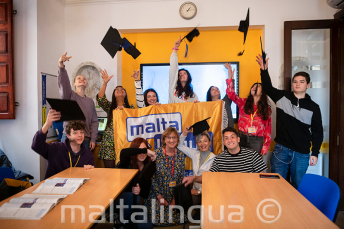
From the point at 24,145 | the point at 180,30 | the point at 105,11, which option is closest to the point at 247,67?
the point at 180,30

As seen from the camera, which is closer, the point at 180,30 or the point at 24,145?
the point at 24,145

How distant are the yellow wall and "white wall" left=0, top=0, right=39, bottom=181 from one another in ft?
4.62

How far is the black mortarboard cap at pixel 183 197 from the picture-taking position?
2051 millimetres

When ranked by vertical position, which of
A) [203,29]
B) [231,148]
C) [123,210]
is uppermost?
[203,29]

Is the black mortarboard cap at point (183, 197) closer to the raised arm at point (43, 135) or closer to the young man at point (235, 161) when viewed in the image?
the young man at point (235, 161)

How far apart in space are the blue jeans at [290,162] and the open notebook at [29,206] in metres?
2.32

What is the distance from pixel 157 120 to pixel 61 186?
152cm

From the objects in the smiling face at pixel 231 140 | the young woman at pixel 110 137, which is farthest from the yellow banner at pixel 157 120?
the smiling face at pixel 231 140

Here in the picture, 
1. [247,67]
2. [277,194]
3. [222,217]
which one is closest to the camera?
[222,217]

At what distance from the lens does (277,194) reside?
59.9 inches

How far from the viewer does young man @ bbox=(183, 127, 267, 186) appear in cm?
217

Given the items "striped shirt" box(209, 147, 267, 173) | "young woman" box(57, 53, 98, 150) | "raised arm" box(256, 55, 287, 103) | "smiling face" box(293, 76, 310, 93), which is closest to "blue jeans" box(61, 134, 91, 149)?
"young woman" box(57, 53, 98, 150)

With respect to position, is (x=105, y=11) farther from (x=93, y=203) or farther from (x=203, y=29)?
(x=93, y=203)

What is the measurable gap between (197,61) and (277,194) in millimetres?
2754
